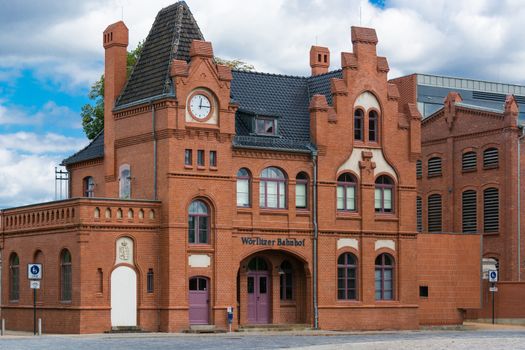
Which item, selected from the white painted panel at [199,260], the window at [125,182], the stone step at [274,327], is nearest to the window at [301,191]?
the stone step at [274,327]

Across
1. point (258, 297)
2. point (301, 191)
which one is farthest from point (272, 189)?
point (258, 297)

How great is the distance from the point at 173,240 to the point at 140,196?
3255 mm

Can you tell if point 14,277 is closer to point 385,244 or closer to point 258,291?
point 258,291

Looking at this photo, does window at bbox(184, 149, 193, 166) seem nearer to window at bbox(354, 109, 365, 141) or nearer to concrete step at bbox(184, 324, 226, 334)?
concrete step at bbox(184, 324, 226, 334)

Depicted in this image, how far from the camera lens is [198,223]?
5562 cm

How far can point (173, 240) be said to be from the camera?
5434 centimetres

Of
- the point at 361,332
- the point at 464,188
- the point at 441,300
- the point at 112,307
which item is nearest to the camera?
the point at 112,307

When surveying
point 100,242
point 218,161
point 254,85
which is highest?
point 254,85

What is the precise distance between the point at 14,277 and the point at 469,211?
29.6 m

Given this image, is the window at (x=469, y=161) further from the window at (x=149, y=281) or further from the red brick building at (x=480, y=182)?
the window at (x=149, y=281)

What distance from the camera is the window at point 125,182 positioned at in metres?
57.8

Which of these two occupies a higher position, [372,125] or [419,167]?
[372,125]

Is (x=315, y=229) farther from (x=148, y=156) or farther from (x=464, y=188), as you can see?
(x=464, y=188)

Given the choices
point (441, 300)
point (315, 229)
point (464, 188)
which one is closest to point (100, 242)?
point (315, 229)
